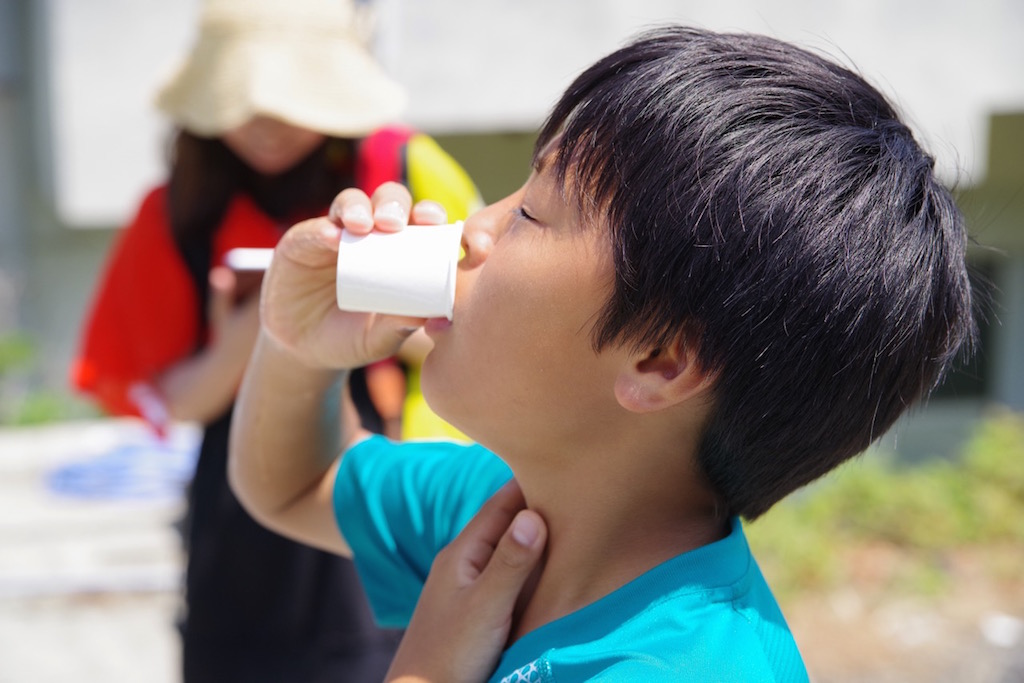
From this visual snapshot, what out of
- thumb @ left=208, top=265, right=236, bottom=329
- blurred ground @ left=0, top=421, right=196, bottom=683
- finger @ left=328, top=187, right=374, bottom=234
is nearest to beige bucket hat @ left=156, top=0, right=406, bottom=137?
thumb @ left=208, top=265, right=236, bottom=329

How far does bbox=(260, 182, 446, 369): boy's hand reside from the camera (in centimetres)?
145

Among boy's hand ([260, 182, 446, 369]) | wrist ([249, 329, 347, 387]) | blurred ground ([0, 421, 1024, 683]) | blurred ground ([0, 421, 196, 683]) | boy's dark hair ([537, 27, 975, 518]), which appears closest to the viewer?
boy's dark hair ([537, 27, 975, 518])

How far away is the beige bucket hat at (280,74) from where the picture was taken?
2.48m

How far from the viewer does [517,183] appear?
7.48 meters

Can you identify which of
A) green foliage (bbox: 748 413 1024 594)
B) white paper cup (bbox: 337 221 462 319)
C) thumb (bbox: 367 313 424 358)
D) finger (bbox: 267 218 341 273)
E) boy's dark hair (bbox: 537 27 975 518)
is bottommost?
green foliage (bbox: 748 413 1024 594)

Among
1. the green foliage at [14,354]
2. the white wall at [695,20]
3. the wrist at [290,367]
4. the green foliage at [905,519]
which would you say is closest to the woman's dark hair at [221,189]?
the wrist at [290,367]

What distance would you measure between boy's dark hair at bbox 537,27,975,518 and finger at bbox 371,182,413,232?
23 cm

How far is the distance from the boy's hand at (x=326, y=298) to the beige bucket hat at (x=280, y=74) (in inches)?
36.6

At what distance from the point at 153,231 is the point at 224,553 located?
0.79 m

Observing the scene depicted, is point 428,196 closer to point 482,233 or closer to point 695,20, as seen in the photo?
point 482,233

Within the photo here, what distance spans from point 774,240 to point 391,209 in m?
0.50

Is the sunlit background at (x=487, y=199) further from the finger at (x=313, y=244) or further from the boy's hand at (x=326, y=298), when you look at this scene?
the finger at (x=313, y=244)

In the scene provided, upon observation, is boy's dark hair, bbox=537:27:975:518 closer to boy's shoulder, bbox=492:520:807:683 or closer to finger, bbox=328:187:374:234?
boy's shoulder, bbox=492:520:807:683

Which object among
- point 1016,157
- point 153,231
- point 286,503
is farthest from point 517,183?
point 286,503
